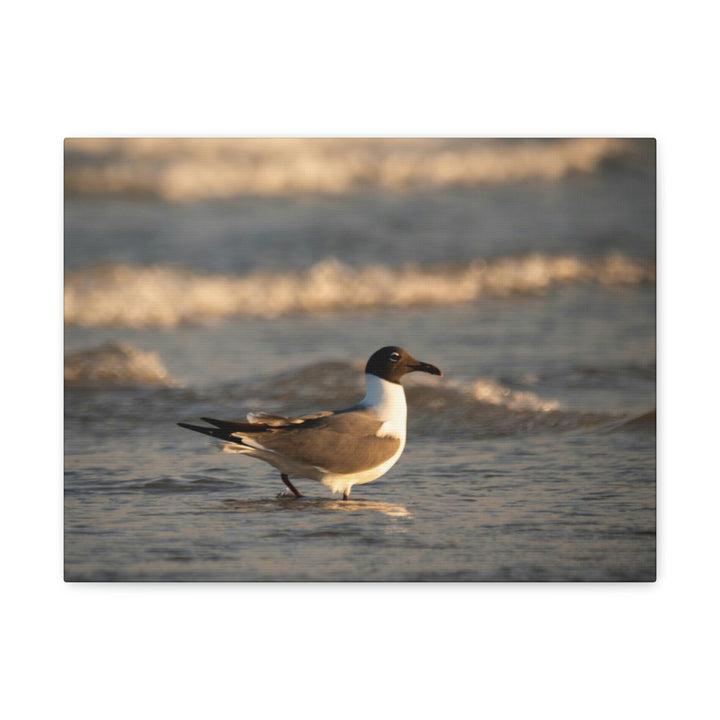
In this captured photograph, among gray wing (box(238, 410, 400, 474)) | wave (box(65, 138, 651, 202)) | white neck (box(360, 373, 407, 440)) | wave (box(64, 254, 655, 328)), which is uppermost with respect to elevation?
wave (box(65, 138, 651, 202))

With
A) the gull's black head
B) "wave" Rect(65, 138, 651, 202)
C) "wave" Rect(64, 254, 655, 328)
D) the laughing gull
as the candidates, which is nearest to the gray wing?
the laughing gull

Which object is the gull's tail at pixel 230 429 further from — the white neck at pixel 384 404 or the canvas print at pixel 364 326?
the white neck at pixel 384 404

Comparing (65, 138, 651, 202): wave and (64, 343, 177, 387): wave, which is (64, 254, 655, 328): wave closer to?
(64, 343, 177, 387): wave

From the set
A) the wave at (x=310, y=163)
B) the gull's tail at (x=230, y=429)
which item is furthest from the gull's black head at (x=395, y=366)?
the wave at (x=310, y=163)

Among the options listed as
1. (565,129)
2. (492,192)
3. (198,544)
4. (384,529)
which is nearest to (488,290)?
(492,192)

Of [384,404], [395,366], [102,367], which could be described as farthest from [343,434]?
[102,367]

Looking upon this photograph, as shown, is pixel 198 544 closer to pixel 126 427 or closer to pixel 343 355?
pixel 126 427
